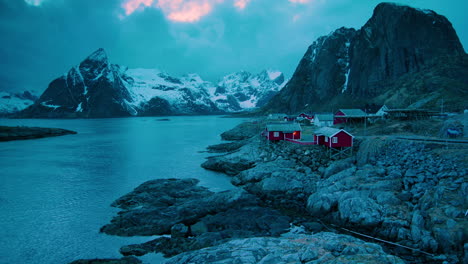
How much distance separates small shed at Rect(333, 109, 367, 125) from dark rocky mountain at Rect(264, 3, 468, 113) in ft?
65.2

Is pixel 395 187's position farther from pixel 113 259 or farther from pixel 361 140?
pixel 113 259

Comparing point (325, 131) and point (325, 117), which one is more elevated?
point (325, 117)

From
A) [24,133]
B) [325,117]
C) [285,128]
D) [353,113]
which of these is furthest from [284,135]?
[24,133]

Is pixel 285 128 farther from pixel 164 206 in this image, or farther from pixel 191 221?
pixel 191 221

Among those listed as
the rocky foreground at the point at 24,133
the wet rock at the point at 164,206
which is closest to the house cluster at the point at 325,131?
the wet rock at the point at 164,206

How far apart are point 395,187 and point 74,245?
80.9 feet

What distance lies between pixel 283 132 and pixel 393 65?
8082cm

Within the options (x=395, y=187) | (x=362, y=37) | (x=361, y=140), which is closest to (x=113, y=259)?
(x=395, y=187)

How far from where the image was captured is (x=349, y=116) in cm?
5253

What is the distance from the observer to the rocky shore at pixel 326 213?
15.6 meters

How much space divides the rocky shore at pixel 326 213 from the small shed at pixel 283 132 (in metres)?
10.1

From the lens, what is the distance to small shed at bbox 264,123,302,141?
42.5 meters

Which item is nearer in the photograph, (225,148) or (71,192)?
(71,192)

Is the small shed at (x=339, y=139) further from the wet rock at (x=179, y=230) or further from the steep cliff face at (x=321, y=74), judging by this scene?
the steep cliff face at (x=321, y=74)
